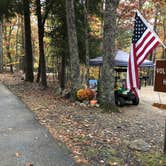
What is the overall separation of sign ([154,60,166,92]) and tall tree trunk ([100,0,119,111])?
4.67 m

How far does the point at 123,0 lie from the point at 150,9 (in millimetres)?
4122

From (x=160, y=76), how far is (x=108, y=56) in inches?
187

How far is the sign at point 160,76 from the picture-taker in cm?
541

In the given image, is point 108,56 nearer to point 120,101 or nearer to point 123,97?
point 120,101

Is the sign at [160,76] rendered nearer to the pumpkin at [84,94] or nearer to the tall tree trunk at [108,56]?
the tall tree trunk at [108,56]

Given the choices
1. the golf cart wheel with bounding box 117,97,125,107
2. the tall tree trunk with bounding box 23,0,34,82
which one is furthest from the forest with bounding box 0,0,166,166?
the golf cart wheel with bounding box 117,97,125,107

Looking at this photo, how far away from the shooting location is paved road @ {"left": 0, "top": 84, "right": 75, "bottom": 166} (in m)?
4.99

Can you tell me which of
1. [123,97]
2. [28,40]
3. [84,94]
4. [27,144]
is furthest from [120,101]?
[27,144]

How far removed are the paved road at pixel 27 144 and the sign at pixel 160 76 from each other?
6.11ft

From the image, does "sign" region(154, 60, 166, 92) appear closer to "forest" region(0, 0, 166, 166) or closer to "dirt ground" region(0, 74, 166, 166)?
"forest" region(0, 0, 166, 166)

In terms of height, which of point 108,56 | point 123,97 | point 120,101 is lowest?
point 120,101

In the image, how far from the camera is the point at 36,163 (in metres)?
4.89

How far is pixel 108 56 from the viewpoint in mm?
10133

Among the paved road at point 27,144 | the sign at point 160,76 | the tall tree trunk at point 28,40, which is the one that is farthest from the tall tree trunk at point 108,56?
the tall tree trunk at point 28,40
